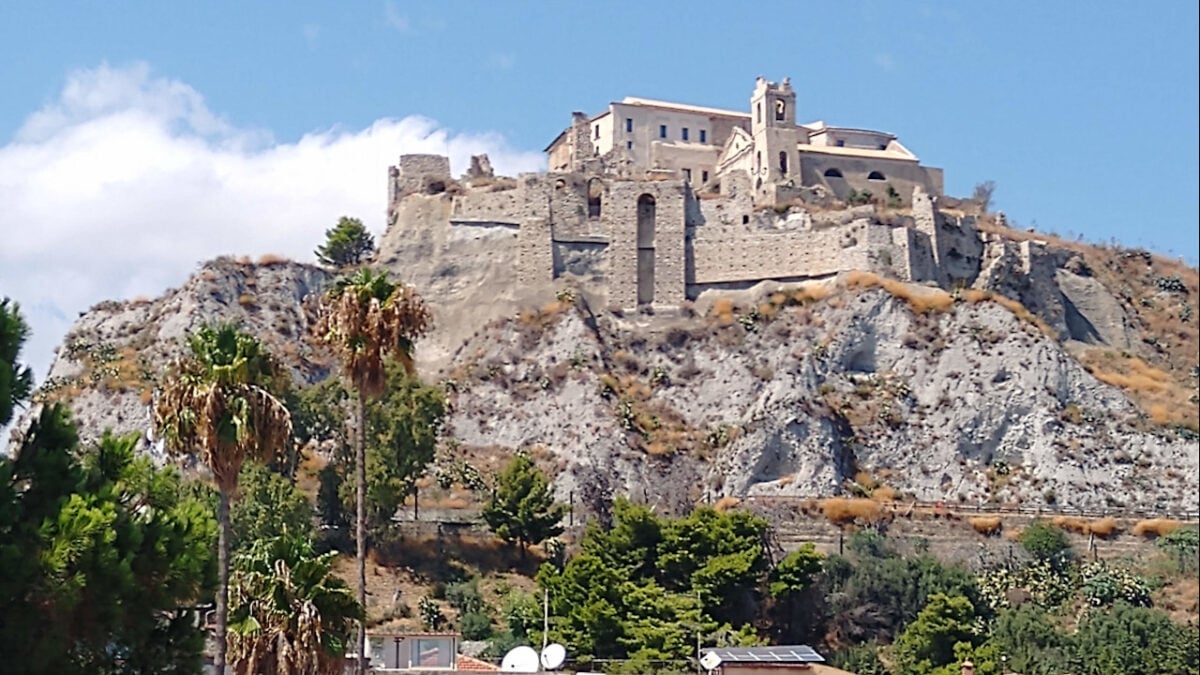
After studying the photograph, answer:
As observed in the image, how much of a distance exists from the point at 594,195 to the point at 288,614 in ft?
209

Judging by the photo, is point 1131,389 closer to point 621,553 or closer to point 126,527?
point 621,553

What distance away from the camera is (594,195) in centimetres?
9981

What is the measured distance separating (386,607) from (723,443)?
72.4 feet

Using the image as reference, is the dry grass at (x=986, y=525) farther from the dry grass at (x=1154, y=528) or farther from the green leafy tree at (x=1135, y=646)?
the green leafy tree at (x=1135, y=646)

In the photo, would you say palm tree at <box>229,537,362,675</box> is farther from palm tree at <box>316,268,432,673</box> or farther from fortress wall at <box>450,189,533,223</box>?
fortress wall at <box>450,189,533,223</box>

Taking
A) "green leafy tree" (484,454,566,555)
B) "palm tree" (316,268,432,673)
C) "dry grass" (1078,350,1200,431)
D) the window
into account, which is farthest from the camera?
"dry grass" (1078,350,1200,431)

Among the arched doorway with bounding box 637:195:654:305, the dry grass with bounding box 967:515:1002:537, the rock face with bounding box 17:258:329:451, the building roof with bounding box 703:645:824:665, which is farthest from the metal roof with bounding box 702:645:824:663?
the arched doorway with bounding box 637:195:654:305

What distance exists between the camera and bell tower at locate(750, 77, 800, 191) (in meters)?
102

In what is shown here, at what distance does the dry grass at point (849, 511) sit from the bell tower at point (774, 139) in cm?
2338

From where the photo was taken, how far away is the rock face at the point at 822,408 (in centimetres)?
8688

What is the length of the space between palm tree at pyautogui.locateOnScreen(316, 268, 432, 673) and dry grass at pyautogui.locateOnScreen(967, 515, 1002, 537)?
4240 centimetres

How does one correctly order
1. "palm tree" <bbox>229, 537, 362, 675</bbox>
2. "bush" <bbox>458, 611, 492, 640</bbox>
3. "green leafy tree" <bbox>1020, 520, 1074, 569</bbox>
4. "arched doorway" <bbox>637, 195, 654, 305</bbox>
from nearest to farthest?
"palm tree" <bbox>229, 537, 362, 675</bbox> < "bush" <bbox>458, 611, 492, 640</bbox> < "green leafy tree" <bbox>1020, 520, 1074, 569</bbox> < "arched doorway" <bbox>637, 195, 654, 305</bbox>

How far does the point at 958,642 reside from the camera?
6969cm

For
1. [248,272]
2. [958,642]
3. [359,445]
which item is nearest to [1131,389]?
[958,642]
